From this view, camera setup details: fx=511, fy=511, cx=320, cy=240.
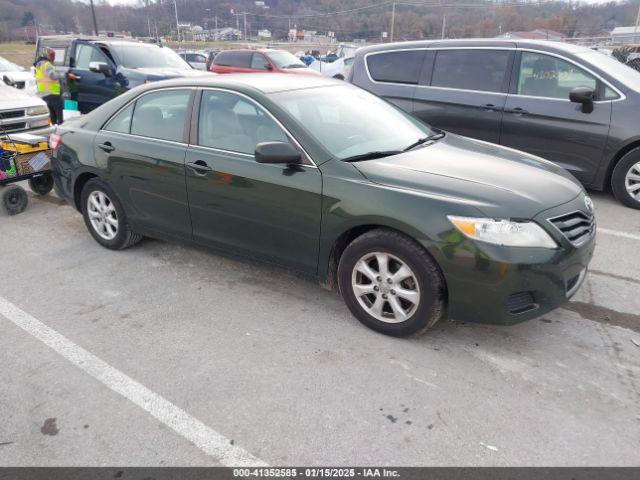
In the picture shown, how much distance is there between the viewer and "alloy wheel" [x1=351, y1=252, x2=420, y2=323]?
3102 mm

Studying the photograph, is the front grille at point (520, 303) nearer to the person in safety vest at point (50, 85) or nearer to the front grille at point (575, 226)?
the front grille at point (575, 226)

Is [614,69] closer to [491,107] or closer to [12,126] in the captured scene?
[491,107]

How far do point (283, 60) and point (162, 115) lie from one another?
12.2m

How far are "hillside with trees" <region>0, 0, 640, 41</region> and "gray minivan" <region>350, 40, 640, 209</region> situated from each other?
65370mm

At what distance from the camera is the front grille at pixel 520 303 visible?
288 centimetres

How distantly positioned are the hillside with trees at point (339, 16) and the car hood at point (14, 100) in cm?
6144

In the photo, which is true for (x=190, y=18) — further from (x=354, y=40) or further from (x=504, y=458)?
(x=504, y=458)

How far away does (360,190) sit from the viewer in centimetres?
315

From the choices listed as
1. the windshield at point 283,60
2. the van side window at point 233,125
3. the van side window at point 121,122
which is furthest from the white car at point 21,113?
the windshield at point 283,60

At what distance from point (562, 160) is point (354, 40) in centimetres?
9132

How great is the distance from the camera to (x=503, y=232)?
9.25 ft

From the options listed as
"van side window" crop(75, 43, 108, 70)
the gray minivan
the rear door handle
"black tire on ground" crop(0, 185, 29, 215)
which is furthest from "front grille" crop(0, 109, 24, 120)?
the rear door handle

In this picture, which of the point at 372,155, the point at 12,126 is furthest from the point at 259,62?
the point at 372,155

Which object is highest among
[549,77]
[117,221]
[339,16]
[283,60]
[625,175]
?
[339,16]
